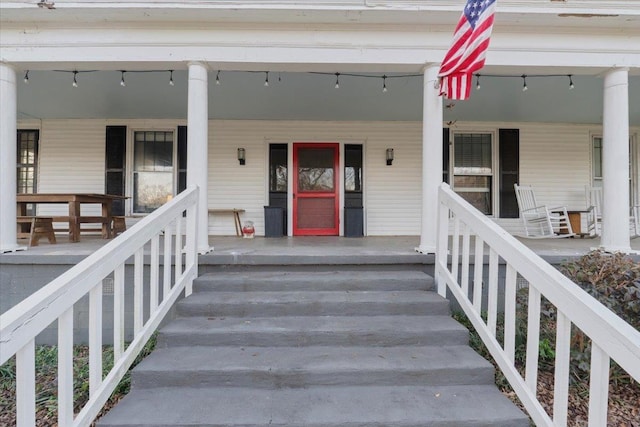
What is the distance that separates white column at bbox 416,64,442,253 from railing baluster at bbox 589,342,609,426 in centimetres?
202

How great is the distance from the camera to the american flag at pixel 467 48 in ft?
8.70

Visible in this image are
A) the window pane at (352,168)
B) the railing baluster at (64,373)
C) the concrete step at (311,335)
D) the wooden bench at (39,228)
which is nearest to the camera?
the railing baluster at (64,373)

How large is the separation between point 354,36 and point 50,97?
182 inches

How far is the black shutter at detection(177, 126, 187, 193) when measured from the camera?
6066 millimetres

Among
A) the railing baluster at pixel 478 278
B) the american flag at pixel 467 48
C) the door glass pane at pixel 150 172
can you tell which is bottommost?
the railing baluster at pixel 478 278

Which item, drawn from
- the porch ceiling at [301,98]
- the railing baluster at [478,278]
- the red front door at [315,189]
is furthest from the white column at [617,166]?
the red front door at [315,189]

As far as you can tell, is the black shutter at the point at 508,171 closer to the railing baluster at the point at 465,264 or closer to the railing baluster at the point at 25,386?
the railing baluster at the point at 465,264

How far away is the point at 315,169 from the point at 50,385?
180 inches

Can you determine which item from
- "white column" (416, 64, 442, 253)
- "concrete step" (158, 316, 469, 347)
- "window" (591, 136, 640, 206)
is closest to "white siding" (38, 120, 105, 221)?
"concrete step" (158, 316, 469, 347)

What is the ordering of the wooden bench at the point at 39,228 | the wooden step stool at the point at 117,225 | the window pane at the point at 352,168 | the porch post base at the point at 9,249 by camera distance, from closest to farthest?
the porch post base at the point at 9,249, the wooden bench at the point at 39,228, the wooden step stool at the point at 117,225, the window pane at the point at 352,168

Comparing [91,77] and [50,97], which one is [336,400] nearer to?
[91,77]

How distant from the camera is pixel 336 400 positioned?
6.20 feet

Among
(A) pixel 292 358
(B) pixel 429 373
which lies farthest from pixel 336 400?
(B) pixel 429 373

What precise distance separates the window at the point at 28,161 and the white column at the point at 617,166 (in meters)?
8.36
